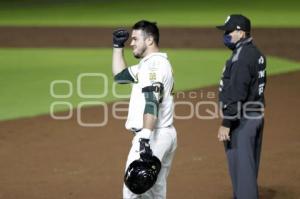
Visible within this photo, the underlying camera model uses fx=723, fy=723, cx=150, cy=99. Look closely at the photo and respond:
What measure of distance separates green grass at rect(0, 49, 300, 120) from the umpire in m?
5.44

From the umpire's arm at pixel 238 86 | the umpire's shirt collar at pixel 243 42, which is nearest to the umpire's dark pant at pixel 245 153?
the umpire's arm at pixel 238 86

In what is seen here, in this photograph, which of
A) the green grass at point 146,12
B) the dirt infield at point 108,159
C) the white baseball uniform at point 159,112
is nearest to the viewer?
the white baseball uniform at point 159,112

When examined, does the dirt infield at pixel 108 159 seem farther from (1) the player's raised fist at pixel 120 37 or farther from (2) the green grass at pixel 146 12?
(2) the green grass at pixel 146 12

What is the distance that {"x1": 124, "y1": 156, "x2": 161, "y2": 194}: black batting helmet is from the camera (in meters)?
5.88

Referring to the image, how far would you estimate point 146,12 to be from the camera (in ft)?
86.4

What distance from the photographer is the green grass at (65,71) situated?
12.6 meters

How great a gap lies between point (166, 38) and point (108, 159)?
1082 cm

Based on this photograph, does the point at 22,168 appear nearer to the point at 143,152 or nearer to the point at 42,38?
the point at 143,152

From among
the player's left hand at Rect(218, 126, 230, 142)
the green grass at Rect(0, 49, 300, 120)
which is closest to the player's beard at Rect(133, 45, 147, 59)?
the player's left hand at Rect(218, 126, 230, 142)

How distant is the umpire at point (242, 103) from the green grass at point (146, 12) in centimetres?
1576

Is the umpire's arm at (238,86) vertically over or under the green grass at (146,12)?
over

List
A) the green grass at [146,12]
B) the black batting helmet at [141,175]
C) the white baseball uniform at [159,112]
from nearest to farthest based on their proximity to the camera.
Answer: the black batting helmet at [141,175] → the white baseball uniform at [159,112] → the green grass at [146,12]

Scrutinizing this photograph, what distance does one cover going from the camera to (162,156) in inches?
245

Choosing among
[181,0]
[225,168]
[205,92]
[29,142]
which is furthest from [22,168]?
[181,0]
